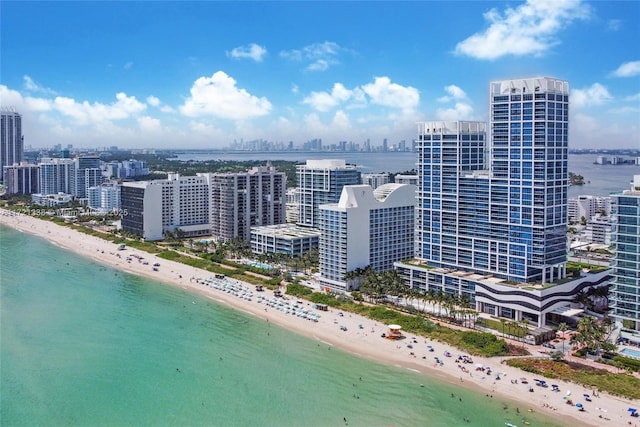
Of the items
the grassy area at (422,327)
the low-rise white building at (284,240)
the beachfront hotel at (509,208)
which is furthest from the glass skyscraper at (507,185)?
the low-rise white building at (284,240)

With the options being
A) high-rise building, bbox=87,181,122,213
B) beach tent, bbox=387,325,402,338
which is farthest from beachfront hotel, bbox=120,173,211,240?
beach tent, bbox=387,325,402,338

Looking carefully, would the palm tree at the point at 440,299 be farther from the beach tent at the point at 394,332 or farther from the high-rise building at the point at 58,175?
the high-rise building at the point at 58,175

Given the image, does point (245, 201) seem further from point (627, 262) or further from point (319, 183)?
point (627, 262)

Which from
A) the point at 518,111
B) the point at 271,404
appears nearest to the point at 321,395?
the point at 271,404

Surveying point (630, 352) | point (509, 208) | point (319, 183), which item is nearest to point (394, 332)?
point (509, 208)

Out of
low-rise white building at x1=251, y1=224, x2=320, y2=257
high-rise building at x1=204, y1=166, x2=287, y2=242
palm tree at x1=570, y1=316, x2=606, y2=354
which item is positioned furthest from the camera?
high-rise building at x1=204, y1=166, x2=287, y2=242

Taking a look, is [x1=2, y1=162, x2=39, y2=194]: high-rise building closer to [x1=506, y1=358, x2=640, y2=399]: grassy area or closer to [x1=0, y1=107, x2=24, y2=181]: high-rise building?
[x1=0, y1=107, x2=24, y2=181]: high-rise building

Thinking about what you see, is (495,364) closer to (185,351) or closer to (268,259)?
(185,351)
